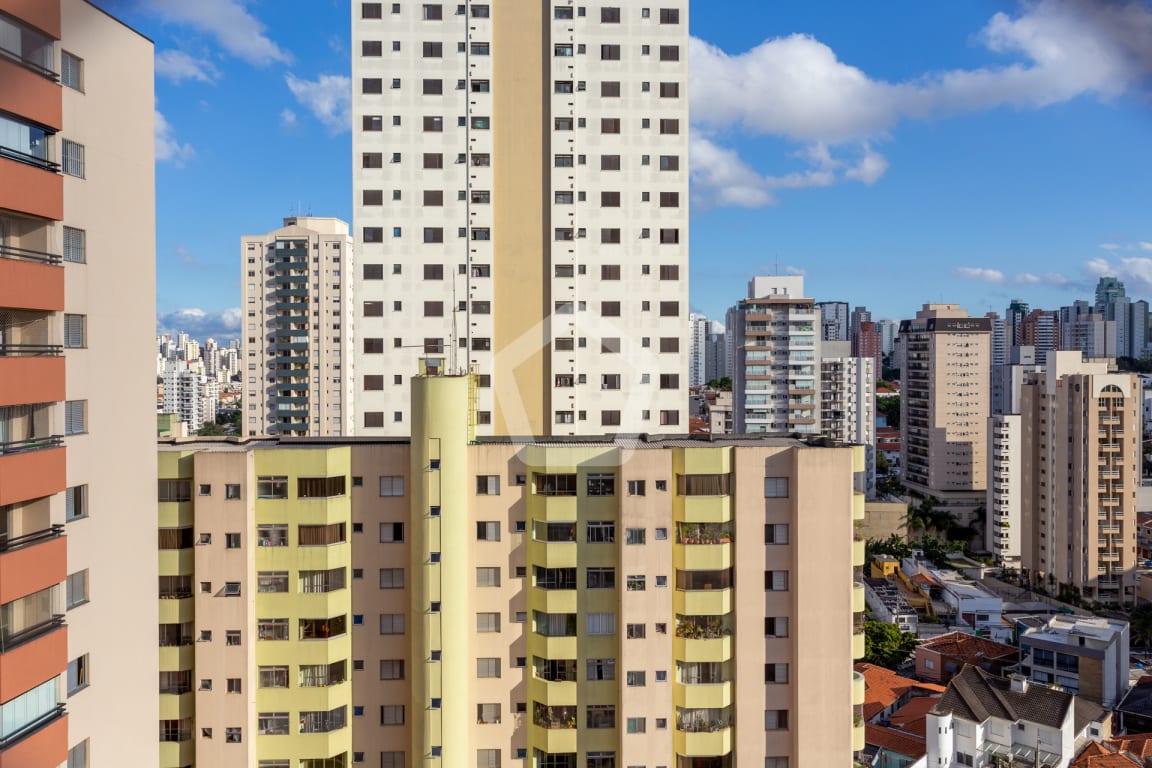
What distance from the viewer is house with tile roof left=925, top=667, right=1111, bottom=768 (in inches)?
1012

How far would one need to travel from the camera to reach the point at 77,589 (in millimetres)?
8375

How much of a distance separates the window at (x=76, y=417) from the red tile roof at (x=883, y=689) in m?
29.9

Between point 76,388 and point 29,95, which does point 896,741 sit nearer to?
point 76,388

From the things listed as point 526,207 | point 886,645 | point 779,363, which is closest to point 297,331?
point 779,363

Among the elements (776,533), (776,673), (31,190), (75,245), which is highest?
(31,190)

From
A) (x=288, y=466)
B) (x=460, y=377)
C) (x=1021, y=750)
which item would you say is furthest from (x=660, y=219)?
(x=1021, y=750)

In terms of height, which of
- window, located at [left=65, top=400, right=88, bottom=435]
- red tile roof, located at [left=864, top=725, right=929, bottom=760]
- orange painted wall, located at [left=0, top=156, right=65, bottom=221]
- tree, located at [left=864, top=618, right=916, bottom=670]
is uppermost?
orange painted wall, located at [left=0, top=156, right=65, bottom=221]

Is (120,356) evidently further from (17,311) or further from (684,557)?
(684,557)

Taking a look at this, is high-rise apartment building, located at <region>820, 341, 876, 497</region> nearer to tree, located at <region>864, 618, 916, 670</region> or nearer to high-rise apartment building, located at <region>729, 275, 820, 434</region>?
high-rise apartment building, located at <region>729, 275, 820, 434</region>

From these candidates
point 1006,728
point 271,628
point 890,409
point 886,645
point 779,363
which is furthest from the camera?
point 890,409

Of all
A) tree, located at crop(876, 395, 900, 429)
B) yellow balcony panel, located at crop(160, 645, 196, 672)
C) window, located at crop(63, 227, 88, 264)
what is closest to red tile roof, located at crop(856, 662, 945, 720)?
yellow balcony panel, located at crop(160, 645, 196, 672)

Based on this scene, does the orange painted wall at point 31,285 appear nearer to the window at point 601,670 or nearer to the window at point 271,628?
the window at point 271,628

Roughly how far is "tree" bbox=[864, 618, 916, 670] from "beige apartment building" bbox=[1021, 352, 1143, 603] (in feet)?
58.7

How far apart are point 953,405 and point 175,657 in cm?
7081
